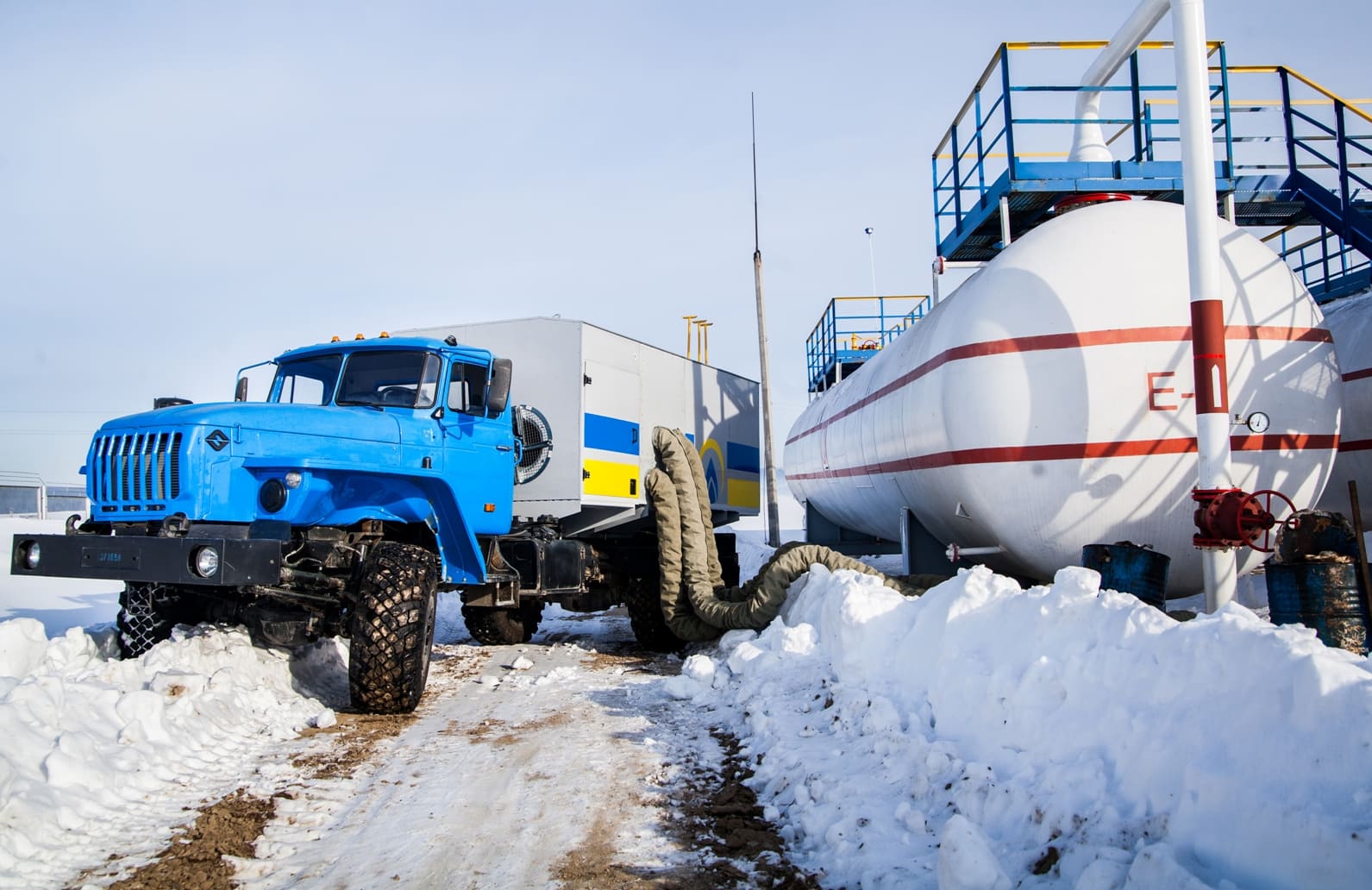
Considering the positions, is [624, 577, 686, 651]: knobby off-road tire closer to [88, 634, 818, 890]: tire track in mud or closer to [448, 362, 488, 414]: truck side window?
[88, 634, 818, 890]: tire track in mud

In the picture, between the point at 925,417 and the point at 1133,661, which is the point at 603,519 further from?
the point at 1133,661

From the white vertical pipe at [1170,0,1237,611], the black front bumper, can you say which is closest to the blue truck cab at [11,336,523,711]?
the black front bumper

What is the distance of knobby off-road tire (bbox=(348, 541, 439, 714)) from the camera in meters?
6.00

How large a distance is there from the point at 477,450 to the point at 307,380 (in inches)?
60.0

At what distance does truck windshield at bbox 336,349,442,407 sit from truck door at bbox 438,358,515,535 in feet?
0.59

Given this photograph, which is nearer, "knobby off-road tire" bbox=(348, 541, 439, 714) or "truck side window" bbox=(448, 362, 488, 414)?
"knobby off-road tire" bbox=(348, 541, 439, 714)

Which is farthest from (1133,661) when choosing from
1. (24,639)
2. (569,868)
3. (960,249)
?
(960,249)

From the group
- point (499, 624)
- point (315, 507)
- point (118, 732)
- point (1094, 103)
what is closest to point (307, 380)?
point (315, 507)

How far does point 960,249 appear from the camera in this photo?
35.3 ft

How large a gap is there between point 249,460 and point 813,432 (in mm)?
8232

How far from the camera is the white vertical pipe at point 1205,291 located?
6.07 metres

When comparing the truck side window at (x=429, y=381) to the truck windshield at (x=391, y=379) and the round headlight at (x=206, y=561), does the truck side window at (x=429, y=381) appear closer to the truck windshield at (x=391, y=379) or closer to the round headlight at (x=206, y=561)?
the truck windshield at (x=391, y=379)

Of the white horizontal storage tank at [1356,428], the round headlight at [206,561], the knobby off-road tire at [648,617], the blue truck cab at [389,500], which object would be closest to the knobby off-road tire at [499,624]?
the blue truck cab at [389,500]

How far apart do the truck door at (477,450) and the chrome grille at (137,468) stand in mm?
2077
